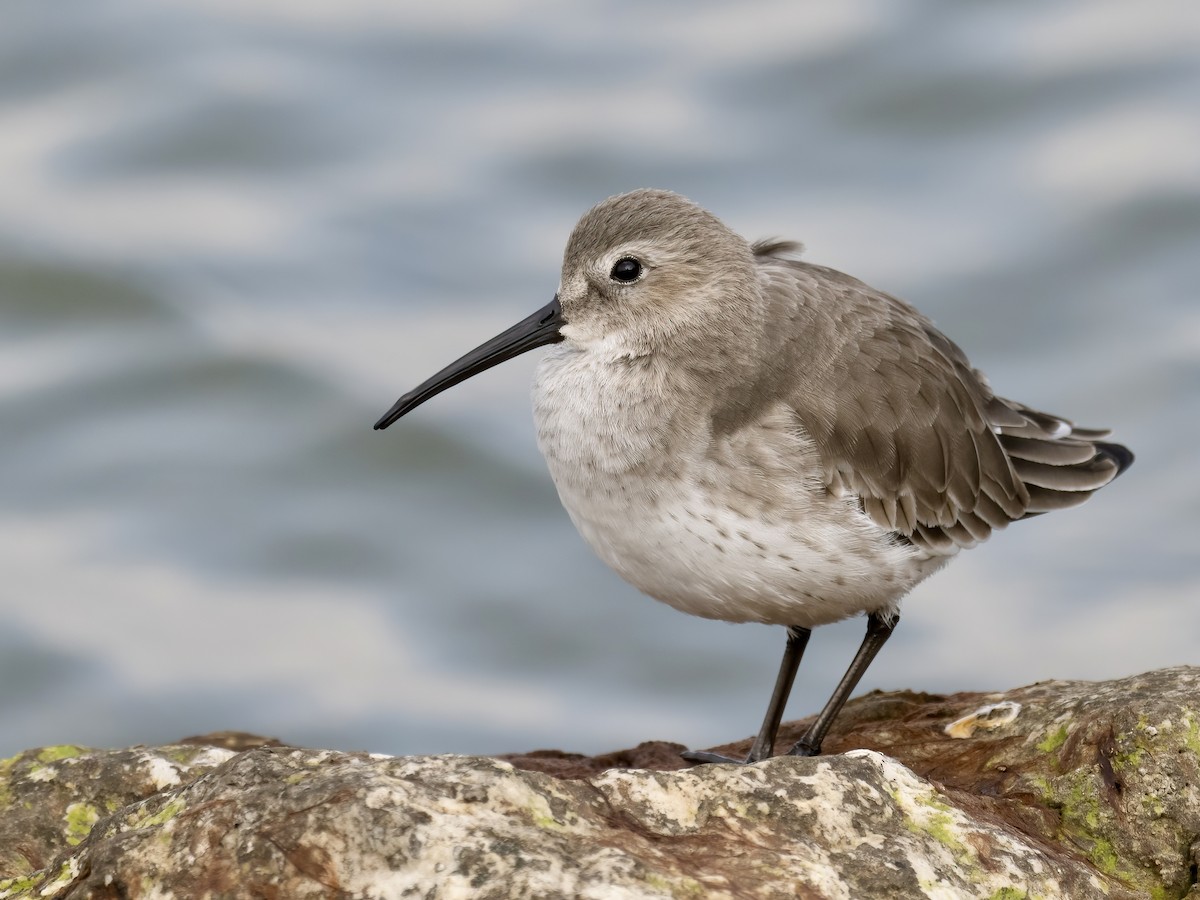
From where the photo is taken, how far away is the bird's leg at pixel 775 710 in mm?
5484

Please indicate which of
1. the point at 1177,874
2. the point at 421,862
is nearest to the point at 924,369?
the point at 1177,874

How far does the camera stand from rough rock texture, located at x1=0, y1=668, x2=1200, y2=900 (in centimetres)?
307

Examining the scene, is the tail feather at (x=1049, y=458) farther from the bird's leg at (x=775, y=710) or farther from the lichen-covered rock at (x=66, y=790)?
the lichen-covered rock at (x=66, y=790)

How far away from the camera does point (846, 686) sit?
585 centimetres

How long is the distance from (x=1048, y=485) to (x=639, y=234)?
241 cm

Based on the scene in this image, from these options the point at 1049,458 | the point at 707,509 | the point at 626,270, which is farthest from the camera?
the point at 1049,458

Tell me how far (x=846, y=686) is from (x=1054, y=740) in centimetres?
133

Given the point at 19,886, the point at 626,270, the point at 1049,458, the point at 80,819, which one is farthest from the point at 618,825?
the point at 1049,458

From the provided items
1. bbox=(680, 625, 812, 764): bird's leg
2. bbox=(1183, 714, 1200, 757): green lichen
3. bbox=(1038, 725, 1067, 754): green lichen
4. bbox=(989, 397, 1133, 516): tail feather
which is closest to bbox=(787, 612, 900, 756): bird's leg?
bbox=(680, 625, 812, 764): bird's leg

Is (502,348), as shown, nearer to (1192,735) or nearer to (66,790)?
(66,790)

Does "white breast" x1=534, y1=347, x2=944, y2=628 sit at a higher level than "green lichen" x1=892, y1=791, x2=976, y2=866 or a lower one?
higher

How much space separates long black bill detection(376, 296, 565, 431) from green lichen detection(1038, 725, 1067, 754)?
2.38m

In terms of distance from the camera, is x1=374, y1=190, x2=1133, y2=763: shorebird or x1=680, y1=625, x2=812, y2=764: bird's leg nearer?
x1=374, y1=190, x2=1133, y2=763: shorebird

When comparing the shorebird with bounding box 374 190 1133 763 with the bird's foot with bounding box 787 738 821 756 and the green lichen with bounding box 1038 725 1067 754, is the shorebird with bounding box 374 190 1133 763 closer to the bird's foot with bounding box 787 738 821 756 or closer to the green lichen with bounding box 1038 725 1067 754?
the bird's foot with bounding box 787 738 821 756
